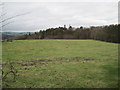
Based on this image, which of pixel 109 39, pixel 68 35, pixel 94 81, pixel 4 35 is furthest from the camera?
pixel 68 35

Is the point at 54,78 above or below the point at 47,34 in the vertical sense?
below

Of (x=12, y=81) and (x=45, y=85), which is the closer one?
(x=45, y=85)

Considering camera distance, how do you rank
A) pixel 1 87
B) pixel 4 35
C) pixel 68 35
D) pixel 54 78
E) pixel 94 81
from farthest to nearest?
pixel 68 35
pixel 54 78
pixel 94 81
pixel 1 87
pixel 4 35

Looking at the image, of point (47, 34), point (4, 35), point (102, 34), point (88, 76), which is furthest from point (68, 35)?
point (4, 35)

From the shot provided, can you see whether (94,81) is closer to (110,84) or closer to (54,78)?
(110,84)

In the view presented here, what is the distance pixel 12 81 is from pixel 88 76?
3.11 m

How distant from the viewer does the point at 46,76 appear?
631 cm

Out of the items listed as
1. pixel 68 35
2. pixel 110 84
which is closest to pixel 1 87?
pixel 110 84

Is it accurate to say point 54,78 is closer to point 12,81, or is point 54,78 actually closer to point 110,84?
point 12,81

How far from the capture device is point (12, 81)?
5.65m

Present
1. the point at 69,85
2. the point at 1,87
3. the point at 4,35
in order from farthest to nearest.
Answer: the point at 69,85
the point at 1,87
the point at 4,35

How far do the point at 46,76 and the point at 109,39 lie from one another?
110ft

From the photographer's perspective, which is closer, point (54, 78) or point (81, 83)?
point (81, 83)

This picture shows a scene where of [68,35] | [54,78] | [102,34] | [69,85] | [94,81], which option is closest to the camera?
[69,85]
